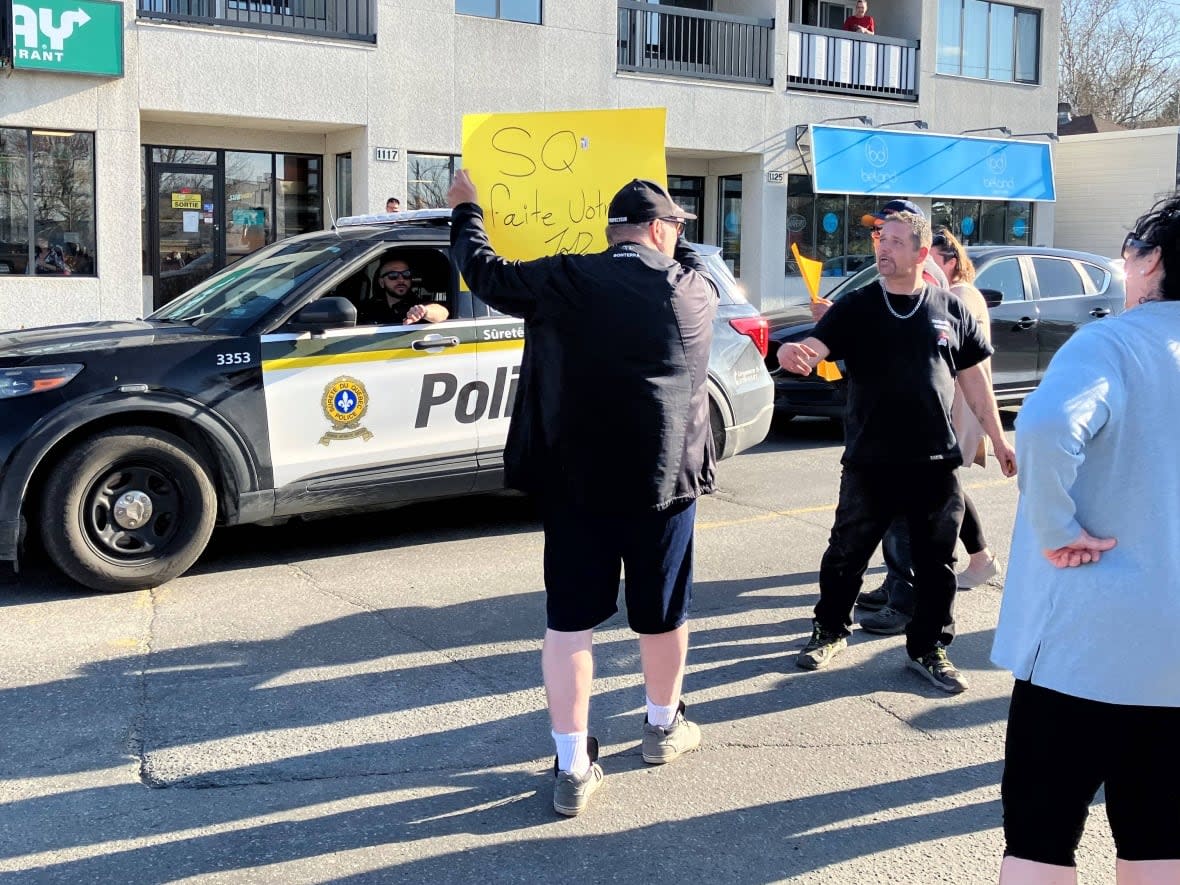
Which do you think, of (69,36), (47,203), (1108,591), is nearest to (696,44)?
(69,36)

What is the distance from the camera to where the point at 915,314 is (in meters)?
4.78

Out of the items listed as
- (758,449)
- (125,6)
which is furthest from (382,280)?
(125,6)

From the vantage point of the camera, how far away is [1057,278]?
11625 millimetres

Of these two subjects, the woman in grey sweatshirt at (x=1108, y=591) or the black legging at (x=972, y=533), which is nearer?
the woman in grey sweatshirt at (x=1108, y=591)

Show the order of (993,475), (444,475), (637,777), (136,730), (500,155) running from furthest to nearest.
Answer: (993,475) → (444,475) → (500,155) → (136,730) → (637,777)

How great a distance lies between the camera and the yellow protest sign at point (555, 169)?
4559mm

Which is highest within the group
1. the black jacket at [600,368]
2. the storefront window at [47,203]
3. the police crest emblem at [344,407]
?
the storefront window at [47,203]

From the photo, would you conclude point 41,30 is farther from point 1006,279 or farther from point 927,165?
point 927,165

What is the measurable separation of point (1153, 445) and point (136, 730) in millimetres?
3462

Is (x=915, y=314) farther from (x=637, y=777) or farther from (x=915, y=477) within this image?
(x=637, y=777)

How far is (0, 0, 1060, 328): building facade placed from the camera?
15250mm

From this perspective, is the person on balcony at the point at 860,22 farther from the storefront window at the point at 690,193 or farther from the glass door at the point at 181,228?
the glass door at the point at 181,228

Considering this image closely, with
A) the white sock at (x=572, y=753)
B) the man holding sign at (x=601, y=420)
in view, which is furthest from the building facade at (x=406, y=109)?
the white sock at (x=572, y=753)

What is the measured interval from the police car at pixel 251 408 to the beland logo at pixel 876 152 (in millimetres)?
17366
